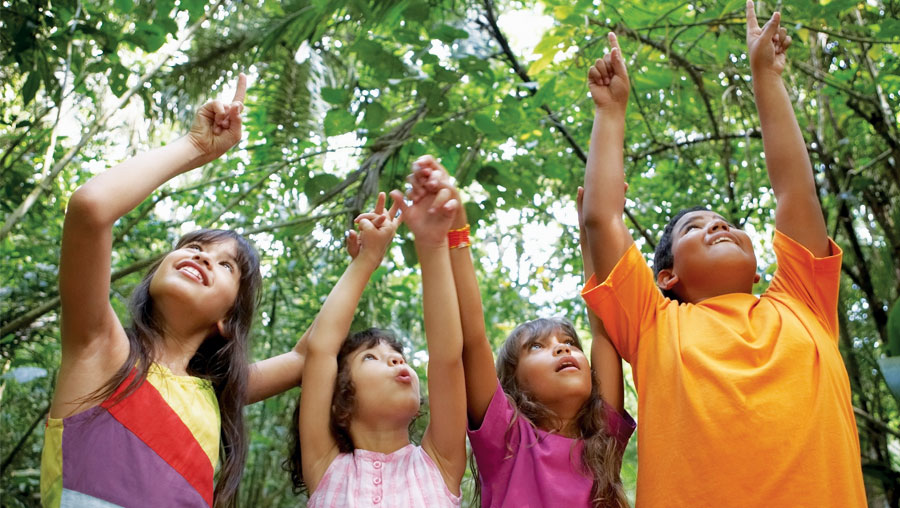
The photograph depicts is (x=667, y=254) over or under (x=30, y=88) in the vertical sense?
under

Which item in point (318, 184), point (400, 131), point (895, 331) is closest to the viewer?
point (895, 331)

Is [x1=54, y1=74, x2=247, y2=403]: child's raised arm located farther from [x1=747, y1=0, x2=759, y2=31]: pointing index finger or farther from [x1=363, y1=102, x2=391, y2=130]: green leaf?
[x1=747, y1=0, x2=759, y2=31]: pointing index finger

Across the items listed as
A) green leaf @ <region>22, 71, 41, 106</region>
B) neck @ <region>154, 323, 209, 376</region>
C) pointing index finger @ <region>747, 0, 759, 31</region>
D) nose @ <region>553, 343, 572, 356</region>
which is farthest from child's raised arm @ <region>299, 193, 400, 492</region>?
green leaf @ <region>22, 71, 41, 106</region>

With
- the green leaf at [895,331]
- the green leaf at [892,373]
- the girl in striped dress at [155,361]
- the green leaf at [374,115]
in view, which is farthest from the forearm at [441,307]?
the green leaf at [895,331]

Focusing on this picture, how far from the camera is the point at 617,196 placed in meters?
1.52

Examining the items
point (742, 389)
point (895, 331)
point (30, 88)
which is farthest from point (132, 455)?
point (895, 331)

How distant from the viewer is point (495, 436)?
4.77ft

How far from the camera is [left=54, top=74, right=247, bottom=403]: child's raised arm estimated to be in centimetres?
120

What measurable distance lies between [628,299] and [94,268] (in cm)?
101

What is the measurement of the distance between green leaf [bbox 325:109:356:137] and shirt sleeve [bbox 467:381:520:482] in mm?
1082

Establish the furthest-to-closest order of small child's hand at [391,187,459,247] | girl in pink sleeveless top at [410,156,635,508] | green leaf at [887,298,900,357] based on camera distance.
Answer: green leaf at [887,298,900,357]
girl in pink sleeveless top at [410,156,635,508]
small child's hand at [391,187,459,247]

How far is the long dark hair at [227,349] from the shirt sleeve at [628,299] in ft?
2.43

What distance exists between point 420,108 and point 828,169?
5.78 feet

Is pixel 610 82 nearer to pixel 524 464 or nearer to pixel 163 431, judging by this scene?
pixel 524 464
